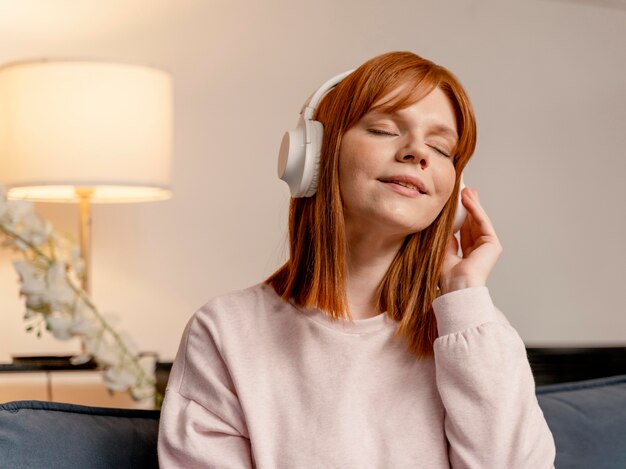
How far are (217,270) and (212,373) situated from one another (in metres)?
1.27

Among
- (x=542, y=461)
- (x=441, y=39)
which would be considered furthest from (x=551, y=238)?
(x=542, y=461)

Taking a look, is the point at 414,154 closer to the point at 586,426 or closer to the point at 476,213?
the point at 476,213

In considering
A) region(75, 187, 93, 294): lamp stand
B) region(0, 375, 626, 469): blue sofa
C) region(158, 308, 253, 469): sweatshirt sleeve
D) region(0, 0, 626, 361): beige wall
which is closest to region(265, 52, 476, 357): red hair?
region(158, 308, 253, 469): sweatshirt sleeve

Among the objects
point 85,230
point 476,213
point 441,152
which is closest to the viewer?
point 441,152

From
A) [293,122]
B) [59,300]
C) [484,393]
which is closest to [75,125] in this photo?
[59,300]

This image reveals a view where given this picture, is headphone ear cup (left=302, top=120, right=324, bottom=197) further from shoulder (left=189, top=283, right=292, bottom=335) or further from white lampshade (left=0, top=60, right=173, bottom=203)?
white lampshade (left=0, top=60, right=173, bottom=203)

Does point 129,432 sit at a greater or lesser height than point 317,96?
lesser

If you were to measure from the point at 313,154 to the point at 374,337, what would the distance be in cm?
26

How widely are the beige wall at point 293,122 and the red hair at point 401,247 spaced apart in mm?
1164

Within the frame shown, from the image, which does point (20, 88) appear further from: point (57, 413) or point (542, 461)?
point (542, 461)

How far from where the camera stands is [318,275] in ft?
4.12

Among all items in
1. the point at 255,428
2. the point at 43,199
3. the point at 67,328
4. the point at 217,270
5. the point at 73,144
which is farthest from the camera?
the point at 217,270

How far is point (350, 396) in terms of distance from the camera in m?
1.20

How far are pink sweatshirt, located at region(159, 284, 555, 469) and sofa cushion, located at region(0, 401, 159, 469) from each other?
0.06 metres
